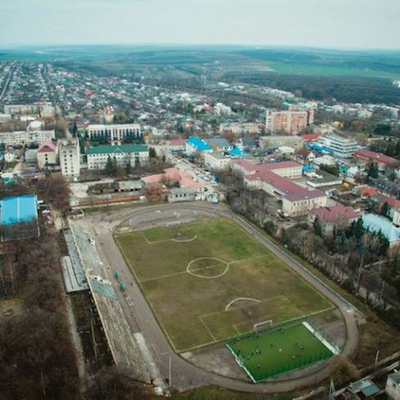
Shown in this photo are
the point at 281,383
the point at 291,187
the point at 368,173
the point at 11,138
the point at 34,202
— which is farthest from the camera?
the point at 11,138

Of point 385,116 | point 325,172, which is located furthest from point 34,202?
point 385,116

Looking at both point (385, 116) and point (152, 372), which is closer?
point (152, 372)

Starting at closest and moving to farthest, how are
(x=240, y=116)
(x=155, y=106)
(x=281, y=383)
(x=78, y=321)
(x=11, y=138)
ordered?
(x=281, y=383)
(x=78, y=321)
(x=11, y=138)
(x=240, y=116)
(x=155, y=106)

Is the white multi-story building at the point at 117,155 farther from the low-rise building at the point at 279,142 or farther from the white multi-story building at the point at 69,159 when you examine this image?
the low-rise building at the point at 279,142

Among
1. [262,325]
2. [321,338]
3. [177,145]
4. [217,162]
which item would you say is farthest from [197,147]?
[321,338]

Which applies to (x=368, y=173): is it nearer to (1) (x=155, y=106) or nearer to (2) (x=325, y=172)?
(2) (x=325, y=172)

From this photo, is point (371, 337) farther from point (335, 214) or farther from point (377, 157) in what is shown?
point (377, 157)

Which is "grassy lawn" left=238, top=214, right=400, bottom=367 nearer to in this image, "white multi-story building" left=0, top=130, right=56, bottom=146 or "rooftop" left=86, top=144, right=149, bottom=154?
"rooftop" left=86, top=144, right=149, bottom=154
